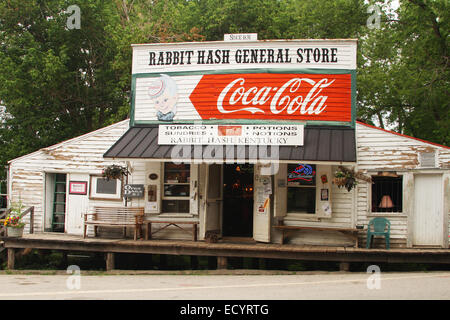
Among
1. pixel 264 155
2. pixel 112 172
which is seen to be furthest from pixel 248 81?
pixel 112 172

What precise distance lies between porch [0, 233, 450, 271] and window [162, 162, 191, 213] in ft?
3.36

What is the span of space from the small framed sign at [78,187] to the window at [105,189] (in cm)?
28

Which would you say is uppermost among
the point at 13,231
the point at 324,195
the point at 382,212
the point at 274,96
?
the point at 274,96

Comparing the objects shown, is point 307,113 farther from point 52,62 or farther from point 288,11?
point 288,11

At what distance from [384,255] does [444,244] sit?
1770 millimetres

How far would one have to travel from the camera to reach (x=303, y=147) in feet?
39.7

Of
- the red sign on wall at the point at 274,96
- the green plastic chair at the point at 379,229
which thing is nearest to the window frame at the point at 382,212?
the green plastic chair at the point at 379,229

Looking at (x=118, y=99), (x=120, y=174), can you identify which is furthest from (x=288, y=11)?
(x=120, y=174)

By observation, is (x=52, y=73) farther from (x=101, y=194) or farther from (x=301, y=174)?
(x=301, y=174)

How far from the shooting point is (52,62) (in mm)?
20781

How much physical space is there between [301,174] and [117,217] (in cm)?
527

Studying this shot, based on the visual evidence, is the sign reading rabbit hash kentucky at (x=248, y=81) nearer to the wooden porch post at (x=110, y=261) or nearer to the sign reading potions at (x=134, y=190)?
the sign reading potions at (x=134, y=190)

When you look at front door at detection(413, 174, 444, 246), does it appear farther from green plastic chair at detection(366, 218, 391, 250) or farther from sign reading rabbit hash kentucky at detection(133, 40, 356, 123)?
sign reading rabbit hash kentucky at detection(133, 40, 356, 123)
